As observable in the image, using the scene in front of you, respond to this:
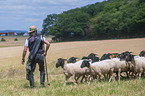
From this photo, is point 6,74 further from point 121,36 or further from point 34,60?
point 121,36

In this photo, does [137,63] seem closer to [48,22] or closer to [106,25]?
[106,25]

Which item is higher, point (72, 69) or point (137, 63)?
point (137, 63)

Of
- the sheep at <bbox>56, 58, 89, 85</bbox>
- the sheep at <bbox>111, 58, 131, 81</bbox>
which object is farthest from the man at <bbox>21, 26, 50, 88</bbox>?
the sheep at <bbox>111, 58, 131, 81</bbox>

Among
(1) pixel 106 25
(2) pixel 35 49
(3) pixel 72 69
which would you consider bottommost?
(3) pixel 72 69

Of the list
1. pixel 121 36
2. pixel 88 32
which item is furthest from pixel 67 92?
pixel 88 32

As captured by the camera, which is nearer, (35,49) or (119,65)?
(35,49)

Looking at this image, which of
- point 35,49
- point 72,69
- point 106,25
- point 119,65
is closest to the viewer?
point 35,49

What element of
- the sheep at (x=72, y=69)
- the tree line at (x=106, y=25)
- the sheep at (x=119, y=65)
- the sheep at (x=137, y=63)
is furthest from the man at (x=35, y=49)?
the tree line at (x=106, y=25)

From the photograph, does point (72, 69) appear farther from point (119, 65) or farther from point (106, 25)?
point (106, 25)

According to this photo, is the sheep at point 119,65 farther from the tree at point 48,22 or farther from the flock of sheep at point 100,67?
the tree at point 48,22

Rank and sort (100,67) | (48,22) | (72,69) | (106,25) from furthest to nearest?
1. (48,22)
2. (106,25)
3. (100,67)
4. (72,69)

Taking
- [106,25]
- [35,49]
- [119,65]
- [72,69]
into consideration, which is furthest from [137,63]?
[106,25]

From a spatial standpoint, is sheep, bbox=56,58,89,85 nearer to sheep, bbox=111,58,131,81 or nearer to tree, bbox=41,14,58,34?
sheep, bbox=111,58,131,81

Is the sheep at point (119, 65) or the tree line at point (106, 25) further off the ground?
the tree line at point (106, 25)
